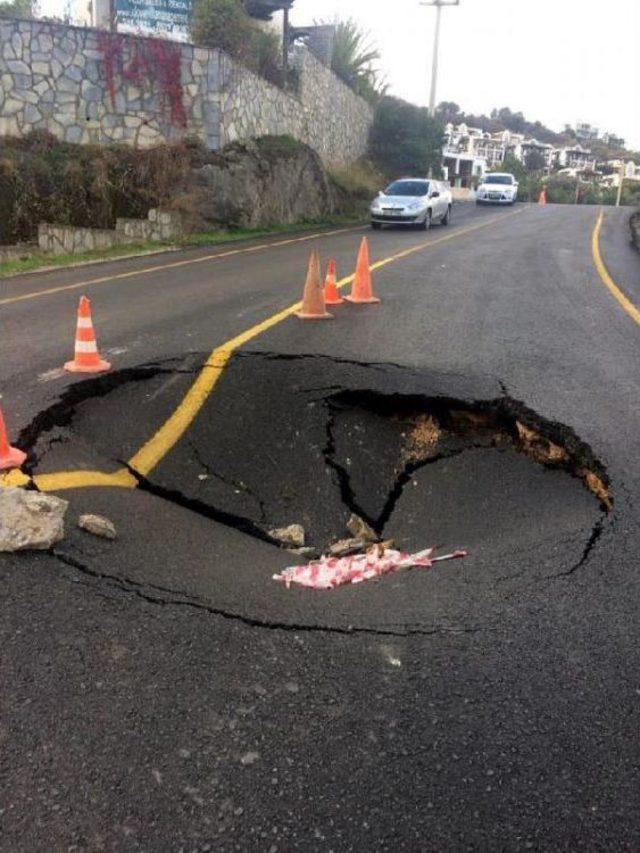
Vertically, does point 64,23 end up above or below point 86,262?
above

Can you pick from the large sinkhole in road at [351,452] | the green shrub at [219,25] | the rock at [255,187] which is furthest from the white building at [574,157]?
the large sinkhole in road at [351,452]

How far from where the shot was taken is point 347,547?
4.46 m

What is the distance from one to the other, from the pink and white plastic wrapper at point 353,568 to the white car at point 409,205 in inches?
779

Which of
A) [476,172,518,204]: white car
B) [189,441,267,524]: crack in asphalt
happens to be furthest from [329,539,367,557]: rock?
[476,172,518,204]: white car

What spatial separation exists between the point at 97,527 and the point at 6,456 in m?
1.12

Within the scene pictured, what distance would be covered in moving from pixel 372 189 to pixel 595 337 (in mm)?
25346

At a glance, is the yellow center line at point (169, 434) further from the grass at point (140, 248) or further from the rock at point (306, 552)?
the grass at point (140, 248)

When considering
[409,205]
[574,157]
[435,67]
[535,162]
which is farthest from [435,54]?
[574,157]

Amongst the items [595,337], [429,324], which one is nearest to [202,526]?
[429,324]

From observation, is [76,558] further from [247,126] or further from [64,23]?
[247,126]

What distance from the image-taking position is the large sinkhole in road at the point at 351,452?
180 inches

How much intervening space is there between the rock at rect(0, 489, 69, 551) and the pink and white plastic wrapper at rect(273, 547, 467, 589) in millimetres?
1074

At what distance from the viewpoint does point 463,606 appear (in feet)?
10.7

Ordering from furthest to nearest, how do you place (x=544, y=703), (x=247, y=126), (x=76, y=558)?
(x=247, y=126), (x=76, y=558), (x=544, y=703)
